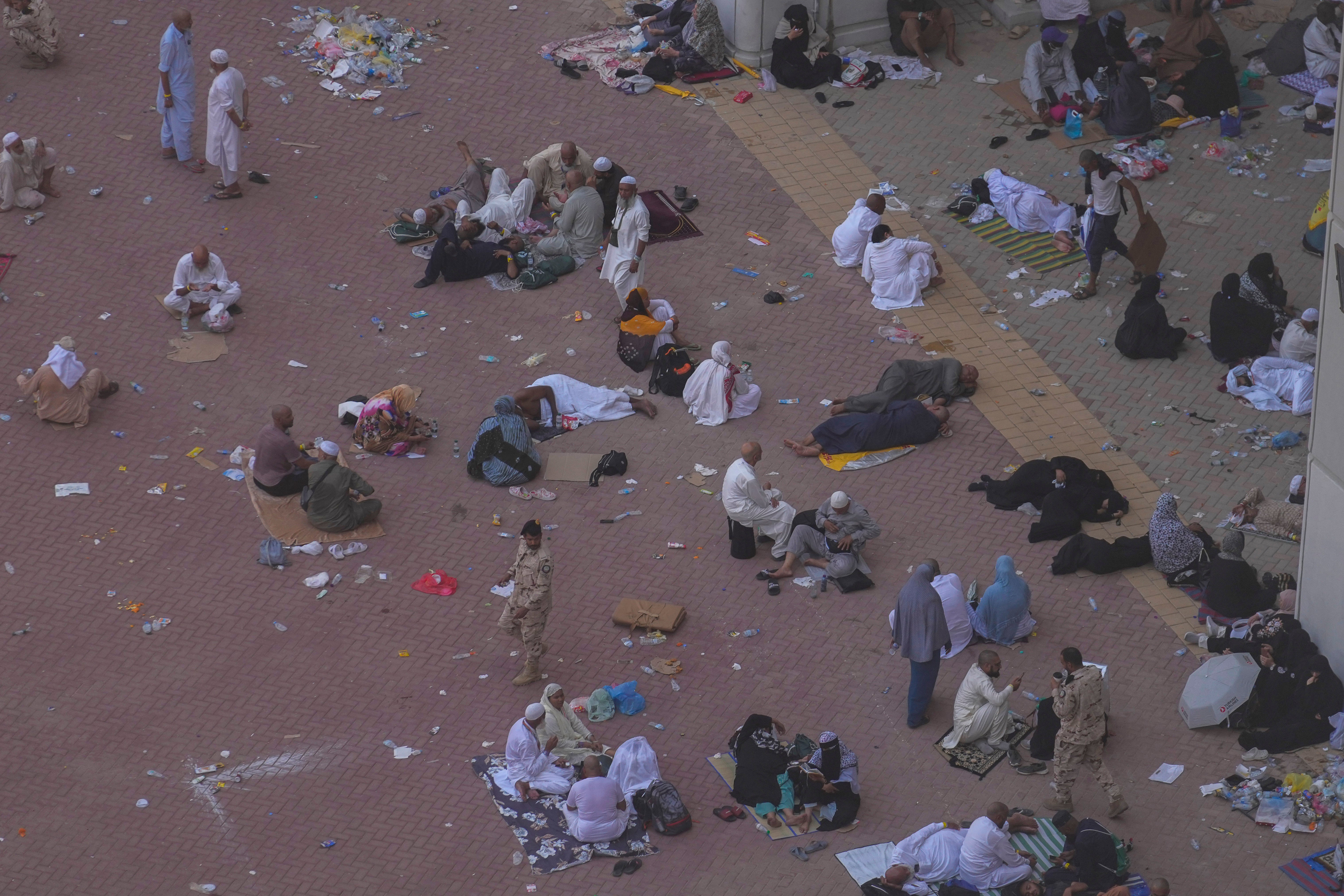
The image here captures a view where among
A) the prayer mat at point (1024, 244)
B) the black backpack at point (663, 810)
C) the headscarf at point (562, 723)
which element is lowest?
the black backpack at point (663, 810)

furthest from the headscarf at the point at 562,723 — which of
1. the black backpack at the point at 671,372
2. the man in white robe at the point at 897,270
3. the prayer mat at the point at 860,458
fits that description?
the man in white robe at the point at 897,270

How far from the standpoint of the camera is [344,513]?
56.5 feet

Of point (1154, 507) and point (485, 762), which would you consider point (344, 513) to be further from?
point (1154, 507)

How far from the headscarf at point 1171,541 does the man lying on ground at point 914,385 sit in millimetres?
2677

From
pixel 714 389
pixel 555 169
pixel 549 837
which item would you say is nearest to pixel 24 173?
pixel 555 169

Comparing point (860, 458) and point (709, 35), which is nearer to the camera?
point (860, 458)

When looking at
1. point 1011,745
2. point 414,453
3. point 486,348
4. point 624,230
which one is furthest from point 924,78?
point 1011,745

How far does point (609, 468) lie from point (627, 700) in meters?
2.98

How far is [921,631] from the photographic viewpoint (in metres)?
15.2

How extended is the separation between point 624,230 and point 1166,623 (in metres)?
7.03

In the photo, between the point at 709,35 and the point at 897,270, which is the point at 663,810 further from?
the point at 709,35

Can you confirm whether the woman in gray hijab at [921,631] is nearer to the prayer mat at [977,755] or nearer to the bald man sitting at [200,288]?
the prayer mat at [977,755]

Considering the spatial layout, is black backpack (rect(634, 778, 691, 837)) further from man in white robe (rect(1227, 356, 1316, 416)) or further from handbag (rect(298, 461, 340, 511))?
man in white robe (rect(1227, 356, 1316, 416))

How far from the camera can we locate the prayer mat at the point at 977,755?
607 inches
